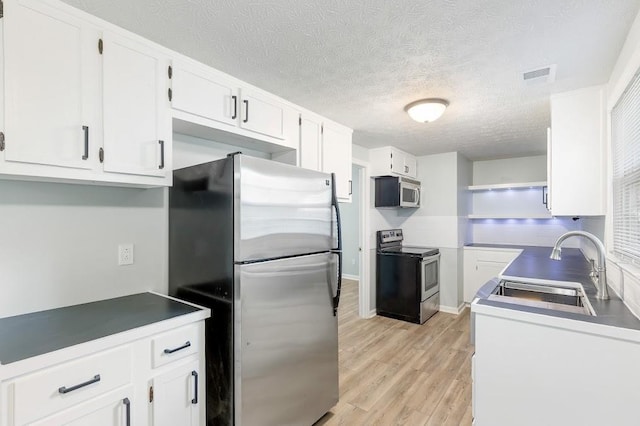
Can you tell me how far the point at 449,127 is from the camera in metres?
3.26

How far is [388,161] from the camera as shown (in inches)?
164

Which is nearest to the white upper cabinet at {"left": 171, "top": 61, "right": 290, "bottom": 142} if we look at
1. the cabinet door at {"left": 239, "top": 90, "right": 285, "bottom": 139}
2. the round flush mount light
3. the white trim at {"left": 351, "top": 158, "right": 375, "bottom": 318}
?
the cabinet door at {"left": 239, "top": 90, "right": 285, "bottom": 139}

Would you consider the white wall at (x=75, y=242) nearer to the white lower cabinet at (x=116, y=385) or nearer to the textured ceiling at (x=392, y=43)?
the white lower cabinet at (x=116, y=385)

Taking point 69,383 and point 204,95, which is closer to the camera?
point 69,383

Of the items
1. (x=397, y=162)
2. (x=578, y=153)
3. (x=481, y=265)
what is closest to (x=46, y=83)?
(x=578, y=153)

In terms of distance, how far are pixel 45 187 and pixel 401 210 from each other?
439 cm

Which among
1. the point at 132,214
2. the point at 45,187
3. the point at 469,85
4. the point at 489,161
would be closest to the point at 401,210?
the point at 489,161

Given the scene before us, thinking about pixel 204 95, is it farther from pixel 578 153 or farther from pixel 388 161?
pixel 388 161

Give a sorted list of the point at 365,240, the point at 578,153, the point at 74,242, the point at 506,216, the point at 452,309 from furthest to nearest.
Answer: the point at 506,216
the point at 452,309
the point at 365,240
the point at 578,153
the point at 74,242

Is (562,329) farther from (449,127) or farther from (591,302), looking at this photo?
(449,127)

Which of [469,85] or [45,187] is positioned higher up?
[469,85]

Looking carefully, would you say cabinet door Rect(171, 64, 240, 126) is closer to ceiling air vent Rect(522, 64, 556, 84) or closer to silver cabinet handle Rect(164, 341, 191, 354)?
silver cabinet handle Rect(164, 341, 191, 354)

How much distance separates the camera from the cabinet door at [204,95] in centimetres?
183

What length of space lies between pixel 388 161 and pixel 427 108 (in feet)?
5.55
